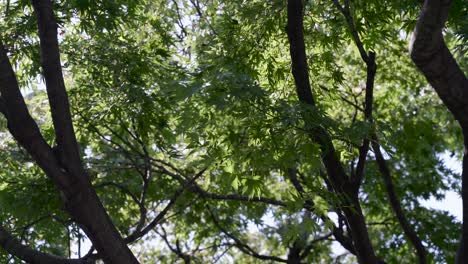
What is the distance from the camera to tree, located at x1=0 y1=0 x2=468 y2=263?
5465 mm

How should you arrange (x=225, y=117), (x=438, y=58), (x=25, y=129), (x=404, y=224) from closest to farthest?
1. (x=438, y=58)
2. (x=25, y=129)
3. (x=225, y=117)
4. (x=404, y=224)

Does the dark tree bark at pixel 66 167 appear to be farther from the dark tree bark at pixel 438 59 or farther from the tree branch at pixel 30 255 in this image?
the dark tree bark at pixel 438 59

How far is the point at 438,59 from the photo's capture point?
5238mm

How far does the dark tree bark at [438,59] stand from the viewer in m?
4.98

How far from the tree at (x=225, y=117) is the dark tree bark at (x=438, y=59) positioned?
0.01 metres

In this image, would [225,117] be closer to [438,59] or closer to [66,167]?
[66,167]

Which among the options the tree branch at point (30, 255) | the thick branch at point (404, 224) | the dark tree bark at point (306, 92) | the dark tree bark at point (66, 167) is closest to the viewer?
the dark tree bark at point (66, 167)

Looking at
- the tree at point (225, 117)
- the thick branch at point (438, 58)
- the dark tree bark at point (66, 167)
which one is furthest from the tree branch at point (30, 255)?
the thick branch at point (438, 58)

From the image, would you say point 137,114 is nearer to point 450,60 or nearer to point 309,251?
point 450,60

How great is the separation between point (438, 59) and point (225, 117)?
6.48 feet

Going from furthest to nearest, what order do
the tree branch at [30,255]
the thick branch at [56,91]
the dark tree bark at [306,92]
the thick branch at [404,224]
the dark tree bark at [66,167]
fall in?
the thick branch at [404,224], the dark tree bark at [306,92], the tree branch at [30,255], the thick branch at [56,91], the dark tree bark at [66,167]

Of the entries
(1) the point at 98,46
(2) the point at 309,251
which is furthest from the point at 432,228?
(1) the point at 98,46

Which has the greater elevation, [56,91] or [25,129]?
[56,91]

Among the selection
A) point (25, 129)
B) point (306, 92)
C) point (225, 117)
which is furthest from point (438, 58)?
point (25, 129)
